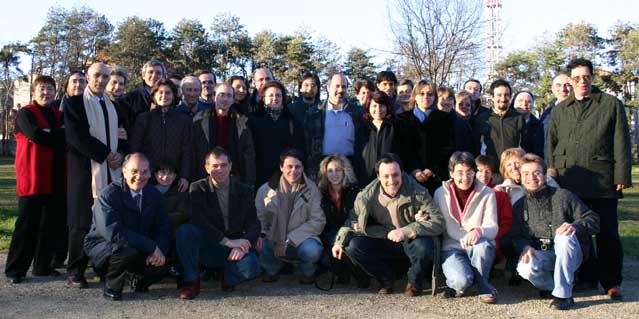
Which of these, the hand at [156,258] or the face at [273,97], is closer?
the hand at [156,258]

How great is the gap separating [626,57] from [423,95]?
39.4m

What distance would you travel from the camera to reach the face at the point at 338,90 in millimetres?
6688

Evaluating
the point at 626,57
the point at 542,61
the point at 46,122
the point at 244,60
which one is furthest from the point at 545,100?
the point at 46,122

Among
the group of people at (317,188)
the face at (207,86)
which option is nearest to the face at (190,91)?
the group of people at (317,188)

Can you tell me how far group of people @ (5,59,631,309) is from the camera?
5.29 meters

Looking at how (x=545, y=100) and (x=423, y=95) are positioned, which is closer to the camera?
(x=423, y=95)

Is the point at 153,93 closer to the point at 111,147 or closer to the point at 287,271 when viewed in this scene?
the point at 111,147

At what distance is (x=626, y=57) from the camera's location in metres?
40.2

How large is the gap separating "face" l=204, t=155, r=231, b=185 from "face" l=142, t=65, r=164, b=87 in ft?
6.38

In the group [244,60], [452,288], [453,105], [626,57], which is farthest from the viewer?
[244,60]

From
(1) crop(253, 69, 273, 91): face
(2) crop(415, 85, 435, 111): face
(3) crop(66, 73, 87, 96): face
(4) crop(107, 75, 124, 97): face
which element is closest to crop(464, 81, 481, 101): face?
(2) crop(415, 85, 435, 111): face

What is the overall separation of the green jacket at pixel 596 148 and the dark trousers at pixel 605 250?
15 centimetres

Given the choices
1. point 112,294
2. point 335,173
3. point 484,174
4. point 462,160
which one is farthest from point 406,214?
point 112,294

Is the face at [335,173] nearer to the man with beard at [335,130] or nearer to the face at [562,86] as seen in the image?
the man with beard at [335,130]
